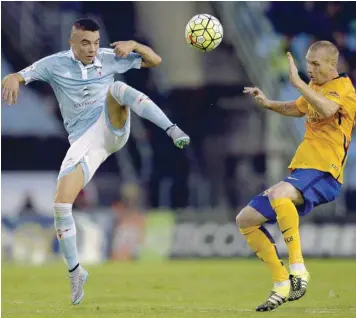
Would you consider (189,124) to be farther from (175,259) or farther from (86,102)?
(86,102)

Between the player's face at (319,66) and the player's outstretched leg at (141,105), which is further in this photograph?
the player's outstretched leg at (141,105)

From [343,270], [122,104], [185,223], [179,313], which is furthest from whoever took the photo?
[185,223]

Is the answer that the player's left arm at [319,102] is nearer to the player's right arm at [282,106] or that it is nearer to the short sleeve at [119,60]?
the player's right arm at [282,106]

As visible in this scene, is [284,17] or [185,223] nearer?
[185,223]

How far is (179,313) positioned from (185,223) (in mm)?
11056

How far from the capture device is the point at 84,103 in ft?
36.2

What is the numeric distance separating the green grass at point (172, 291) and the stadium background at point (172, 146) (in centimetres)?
126

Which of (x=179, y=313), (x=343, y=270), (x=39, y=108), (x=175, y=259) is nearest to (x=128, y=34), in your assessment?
(x=39, y=108)

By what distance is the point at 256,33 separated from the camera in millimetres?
23266

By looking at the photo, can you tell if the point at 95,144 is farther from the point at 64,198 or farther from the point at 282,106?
the point at 282,106

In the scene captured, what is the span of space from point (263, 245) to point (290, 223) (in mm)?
430

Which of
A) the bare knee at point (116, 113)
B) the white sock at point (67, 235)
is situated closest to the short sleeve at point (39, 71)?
the bare knee at point (116, 113)

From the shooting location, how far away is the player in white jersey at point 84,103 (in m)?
10.5

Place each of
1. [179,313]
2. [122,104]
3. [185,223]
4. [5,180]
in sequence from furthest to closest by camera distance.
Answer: [5,180] → [185,223] → [122,104] → [179,313]
